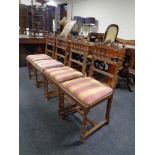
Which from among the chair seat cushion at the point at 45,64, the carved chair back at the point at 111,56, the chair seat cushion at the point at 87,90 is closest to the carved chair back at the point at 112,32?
the chair seat cushion at the point at 45,64

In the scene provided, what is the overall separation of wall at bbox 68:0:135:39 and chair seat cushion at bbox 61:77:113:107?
13.1 feet

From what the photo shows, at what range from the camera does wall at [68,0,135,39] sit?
5.05 m

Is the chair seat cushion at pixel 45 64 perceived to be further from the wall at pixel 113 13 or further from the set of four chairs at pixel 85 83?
the wall at pixel 113 13

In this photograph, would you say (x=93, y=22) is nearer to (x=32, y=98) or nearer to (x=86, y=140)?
(x=32, y=98)

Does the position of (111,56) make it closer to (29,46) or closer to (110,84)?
(110,84)

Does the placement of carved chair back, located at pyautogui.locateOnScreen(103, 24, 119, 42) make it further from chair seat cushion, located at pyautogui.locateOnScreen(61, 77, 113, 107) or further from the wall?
chair seat cushion, located at pyautogui.locateOnScreen(61, 77, 113, 107)

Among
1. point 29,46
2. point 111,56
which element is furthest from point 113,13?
point 111,56

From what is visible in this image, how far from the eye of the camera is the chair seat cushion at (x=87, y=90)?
1.44 metres

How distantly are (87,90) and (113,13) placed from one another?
16.4 feet

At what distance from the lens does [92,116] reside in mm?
2021

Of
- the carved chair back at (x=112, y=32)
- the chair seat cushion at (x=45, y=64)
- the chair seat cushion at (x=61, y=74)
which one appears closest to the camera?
the chair seat cushion at (x=61, y=74)

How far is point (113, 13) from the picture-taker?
570cm

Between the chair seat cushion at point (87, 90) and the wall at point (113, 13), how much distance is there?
3.99 meters

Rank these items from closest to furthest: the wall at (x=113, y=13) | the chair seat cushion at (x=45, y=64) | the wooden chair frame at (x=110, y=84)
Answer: the wooden chair frame at (x=110, y=84)
the chair seat cushion at (x=45, y=64)
the wall at (x=113, y=13)
